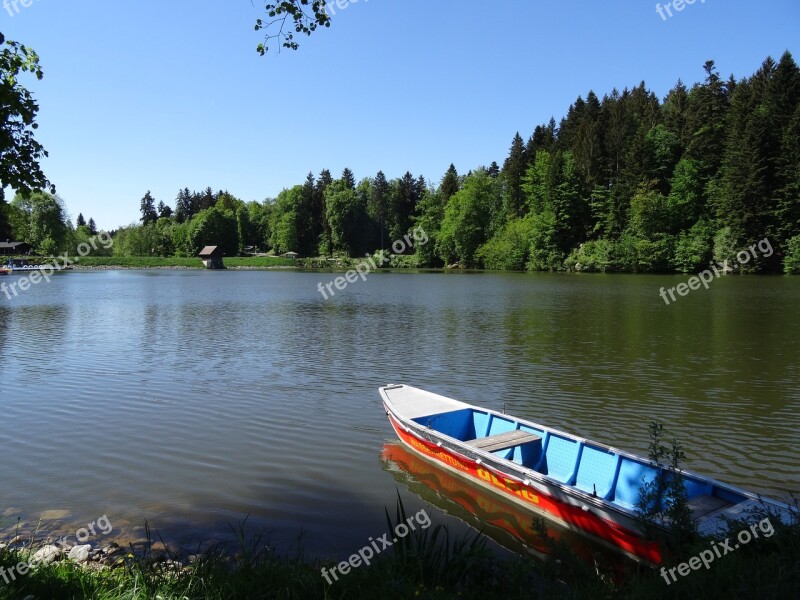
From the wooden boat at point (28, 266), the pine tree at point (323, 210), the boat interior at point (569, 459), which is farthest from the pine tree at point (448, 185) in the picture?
the boat interior at point (569, 459)

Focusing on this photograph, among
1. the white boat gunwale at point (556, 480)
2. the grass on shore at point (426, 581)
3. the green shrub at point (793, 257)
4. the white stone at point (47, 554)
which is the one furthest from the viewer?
the green shrub at point (793, 257)

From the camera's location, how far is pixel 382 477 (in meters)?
10.8

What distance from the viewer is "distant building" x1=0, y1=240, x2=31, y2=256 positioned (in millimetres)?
118938

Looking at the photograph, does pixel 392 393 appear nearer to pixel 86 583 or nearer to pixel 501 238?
pixel 86 583

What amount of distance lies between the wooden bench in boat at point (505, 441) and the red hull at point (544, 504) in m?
0.44

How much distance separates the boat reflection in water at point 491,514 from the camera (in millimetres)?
7968

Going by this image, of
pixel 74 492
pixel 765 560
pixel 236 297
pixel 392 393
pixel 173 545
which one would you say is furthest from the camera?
pixel 236 297

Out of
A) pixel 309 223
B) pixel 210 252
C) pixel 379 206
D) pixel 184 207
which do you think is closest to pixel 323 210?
pixel 309 223

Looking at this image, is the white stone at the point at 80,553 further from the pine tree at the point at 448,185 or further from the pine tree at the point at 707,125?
the pine tree at the point at 448,185

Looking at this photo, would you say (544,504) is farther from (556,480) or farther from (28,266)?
(28,266)

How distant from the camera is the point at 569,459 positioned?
1001 cm

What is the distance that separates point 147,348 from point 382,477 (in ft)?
57.3

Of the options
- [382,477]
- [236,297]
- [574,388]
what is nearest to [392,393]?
[382,477]

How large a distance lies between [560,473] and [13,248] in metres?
139
